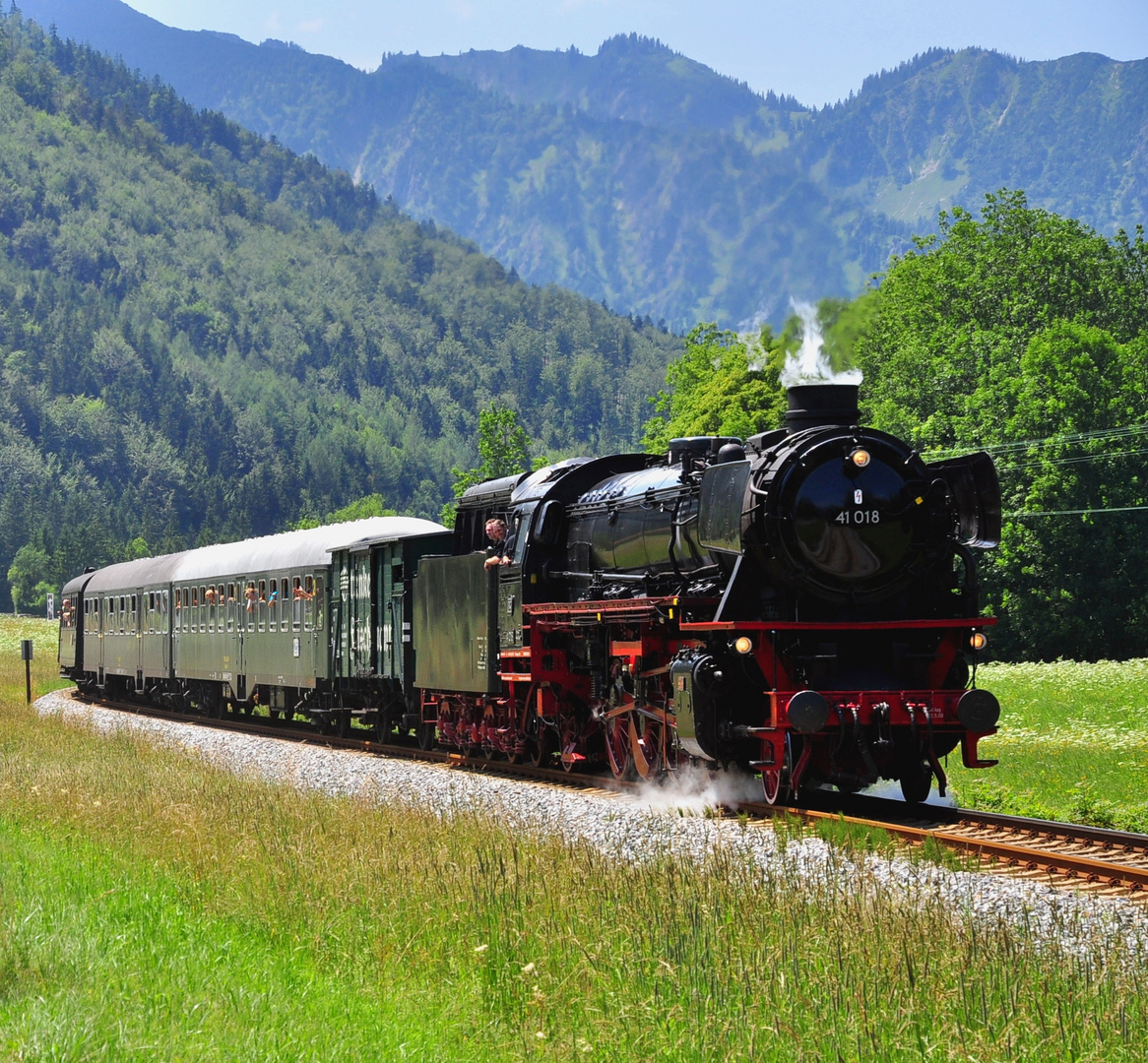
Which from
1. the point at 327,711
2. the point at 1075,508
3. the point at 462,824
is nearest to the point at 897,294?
A: the point at 1075,508

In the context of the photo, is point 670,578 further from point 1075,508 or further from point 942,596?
point 1075,508

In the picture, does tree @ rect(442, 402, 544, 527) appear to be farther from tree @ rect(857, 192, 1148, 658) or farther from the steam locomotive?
the steam locomotive

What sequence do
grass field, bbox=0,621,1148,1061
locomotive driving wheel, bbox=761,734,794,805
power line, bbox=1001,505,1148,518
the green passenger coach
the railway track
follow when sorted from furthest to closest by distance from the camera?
1. power line, bbox=1001,505,1148,518
2. the green passenger coach
3. locomotive driving wheel, bbox=761,734,794,805
4. the railway track
5. grass field, bbox=0,621,1148,1061

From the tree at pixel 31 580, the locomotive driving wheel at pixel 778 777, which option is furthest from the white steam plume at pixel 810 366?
the tree at pixel 31 580

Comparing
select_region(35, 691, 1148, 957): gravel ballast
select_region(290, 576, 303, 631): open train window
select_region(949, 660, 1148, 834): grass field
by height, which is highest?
select_region(290, 576, 303, 631): open train window

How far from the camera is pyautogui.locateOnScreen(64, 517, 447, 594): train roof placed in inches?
1033

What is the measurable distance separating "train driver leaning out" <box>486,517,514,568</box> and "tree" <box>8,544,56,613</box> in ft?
458

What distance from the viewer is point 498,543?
1931cm

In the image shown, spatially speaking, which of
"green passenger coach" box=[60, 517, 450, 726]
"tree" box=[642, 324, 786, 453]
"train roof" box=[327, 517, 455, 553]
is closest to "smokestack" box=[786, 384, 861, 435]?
"train roof" box=[327, 517, 455, 553]

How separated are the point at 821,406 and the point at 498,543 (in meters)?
6.32

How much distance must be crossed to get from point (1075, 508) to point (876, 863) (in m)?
39.1

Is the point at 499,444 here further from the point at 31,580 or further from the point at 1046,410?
the point at 31,580

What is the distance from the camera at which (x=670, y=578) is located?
50.4 ft

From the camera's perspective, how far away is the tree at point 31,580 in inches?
5906
